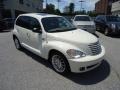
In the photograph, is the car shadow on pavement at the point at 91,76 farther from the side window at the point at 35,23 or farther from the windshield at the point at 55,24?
the side window at the point at 35,23

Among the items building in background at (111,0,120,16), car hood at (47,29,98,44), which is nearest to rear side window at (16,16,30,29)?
car hood at (47,29,98,44)

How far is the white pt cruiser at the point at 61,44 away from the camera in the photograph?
434cm

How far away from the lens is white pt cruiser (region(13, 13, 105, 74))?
434 cm

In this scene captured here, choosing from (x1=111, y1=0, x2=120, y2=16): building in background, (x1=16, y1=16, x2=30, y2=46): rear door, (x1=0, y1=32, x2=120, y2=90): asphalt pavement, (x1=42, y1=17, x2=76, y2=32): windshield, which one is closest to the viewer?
(x1=0, y1=32, x2=120, y2=90): asphalt pavement

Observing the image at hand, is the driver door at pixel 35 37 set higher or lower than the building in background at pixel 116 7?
lower

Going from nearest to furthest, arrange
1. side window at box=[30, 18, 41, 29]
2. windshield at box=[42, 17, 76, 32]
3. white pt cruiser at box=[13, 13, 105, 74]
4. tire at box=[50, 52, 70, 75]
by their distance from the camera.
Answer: white pt cruiser at box=[13, 13, 105, 74], tire at box=[50, 52, 70, 75], windshield at box=[42, 17, 76, 32], side window at box=[30, 18, 41, 29]

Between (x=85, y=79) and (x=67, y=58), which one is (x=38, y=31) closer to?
(x=67, y=58)

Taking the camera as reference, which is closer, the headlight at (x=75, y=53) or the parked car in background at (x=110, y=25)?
the headlight at (x=75, y=53)

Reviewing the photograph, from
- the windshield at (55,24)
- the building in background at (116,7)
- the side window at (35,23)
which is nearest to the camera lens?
the windshield at (55,24)

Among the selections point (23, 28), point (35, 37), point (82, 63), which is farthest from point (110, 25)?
point (82, 63)

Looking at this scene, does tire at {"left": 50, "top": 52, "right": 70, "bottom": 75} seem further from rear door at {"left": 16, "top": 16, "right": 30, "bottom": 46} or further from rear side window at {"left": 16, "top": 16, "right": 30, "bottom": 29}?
rear side window at {"left": 16, "top": 16, "right": 30, "bottom": 29}

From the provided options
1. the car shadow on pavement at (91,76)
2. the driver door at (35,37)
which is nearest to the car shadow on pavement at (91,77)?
the car shadow on pavement at (91,76)

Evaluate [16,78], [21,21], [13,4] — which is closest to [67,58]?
[16,78]

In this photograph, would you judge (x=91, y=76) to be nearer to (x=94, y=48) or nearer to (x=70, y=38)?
(x=94, y=48)
